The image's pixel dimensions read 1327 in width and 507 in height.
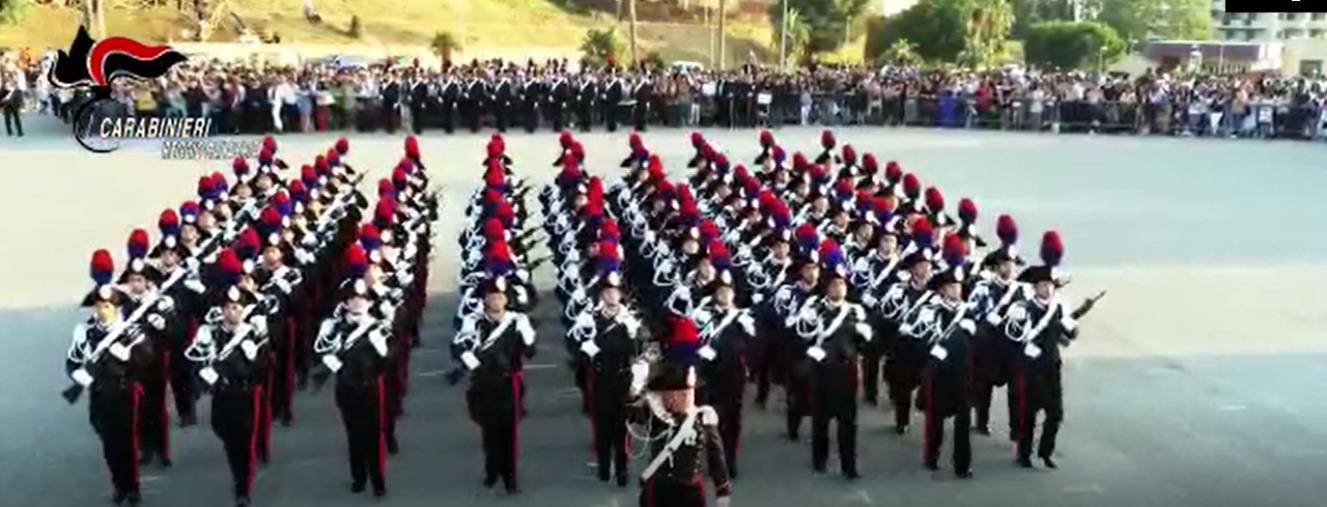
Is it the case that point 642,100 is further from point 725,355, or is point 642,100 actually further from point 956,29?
point 956,29

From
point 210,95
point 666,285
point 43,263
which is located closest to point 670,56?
point 210,95

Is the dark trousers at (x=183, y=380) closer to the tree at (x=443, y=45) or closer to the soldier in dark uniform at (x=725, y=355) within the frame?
the soldier in dark uniform at (x=725, y=355)

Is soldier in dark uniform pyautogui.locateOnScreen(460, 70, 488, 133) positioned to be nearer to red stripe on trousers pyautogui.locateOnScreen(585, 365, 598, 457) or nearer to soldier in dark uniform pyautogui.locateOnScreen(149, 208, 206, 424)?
soldier in dark uniform pyautogui.locateOnScreen(149, 208, 206, 424)

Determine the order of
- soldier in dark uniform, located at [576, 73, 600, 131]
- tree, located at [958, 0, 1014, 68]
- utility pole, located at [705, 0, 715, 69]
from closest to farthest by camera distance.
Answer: soldier in dark uniform, located at [576, 73, 600, 131]
tree, located at [958, 0, 1014, 68]
utility pole, located at [705, 0, 715, 69]

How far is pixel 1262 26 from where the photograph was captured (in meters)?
117

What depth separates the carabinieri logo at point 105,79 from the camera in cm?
2719

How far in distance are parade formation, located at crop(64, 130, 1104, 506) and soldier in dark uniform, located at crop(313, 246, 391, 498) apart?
1 cm

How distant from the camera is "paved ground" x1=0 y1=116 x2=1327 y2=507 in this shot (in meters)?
8.53

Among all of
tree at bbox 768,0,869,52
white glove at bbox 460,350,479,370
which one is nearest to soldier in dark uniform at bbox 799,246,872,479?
white glove at bbox 460,350,479,370

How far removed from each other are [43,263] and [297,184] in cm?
444

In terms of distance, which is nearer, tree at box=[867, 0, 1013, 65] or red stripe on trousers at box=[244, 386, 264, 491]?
red stripe on trousers at box=[244, 386, 264, 491]

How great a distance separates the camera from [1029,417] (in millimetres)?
8805

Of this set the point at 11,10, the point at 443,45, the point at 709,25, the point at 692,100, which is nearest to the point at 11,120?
the point at 692,100

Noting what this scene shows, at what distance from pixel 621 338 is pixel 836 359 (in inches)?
46.9
